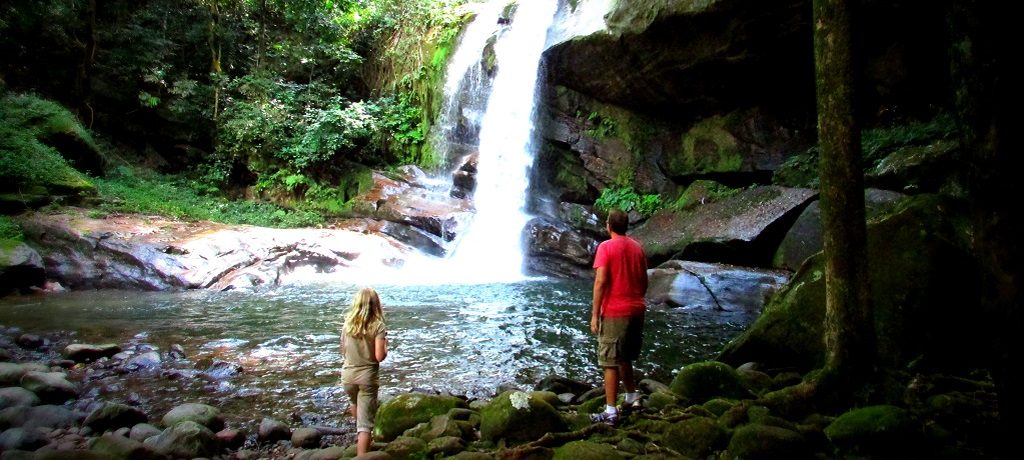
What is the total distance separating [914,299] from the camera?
501 centimetres

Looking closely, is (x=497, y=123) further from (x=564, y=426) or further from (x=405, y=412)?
(x=564, y=426)

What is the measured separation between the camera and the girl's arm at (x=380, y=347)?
3920 mm

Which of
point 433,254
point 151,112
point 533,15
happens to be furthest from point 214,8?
point 433,254

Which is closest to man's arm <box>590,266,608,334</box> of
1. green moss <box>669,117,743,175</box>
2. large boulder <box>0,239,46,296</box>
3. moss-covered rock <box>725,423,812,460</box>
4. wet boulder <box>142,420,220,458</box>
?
moss-covered rock <box>725,423,812,460</box>

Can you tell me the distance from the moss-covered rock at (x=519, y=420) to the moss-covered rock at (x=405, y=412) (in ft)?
1.80

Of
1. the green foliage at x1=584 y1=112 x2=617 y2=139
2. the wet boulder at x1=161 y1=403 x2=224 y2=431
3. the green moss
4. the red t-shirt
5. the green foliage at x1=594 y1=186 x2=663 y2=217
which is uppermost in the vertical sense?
the green foliage at x1=584 y1=112 x2=617 y2=139

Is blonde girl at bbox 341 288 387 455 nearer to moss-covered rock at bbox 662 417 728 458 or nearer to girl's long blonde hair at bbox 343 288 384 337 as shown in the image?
girl's long blonde hair at bbox 343 288 384 337

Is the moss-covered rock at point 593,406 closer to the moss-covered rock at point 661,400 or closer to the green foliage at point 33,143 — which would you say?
the moss-covered rock at point 661,400

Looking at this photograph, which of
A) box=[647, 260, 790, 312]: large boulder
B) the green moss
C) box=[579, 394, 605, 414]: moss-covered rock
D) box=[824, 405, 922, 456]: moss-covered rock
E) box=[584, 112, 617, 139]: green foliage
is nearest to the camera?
box=[824, 405, 922, 456]: moss-covered rock

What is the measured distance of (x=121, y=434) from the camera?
416cm

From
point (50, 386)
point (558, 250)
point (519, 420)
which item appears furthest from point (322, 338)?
point (558, 250)

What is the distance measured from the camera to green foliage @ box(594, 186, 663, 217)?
16125 mm

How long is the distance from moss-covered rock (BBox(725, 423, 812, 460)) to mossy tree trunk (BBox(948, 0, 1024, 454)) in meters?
0.95

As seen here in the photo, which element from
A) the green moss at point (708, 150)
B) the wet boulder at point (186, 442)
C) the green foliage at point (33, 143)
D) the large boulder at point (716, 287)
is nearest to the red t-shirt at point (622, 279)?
the wet boulder at point (186, 442)
